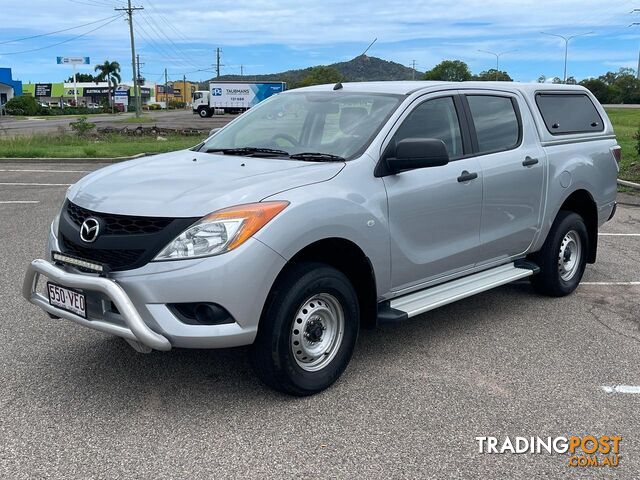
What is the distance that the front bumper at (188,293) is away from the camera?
340 cm

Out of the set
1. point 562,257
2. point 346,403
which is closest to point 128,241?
point 346,403

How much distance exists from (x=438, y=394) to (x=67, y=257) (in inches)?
94.1

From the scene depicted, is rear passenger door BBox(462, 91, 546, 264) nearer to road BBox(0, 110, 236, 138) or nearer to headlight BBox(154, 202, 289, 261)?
headlight BBox(154, 202, 289, 261)

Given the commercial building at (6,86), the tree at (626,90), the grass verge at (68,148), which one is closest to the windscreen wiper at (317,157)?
the grass verge at (68,148)

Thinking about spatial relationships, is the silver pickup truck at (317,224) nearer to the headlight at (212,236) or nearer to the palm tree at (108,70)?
the headlight at (212,236)

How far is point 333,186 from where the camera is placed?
3.98 m

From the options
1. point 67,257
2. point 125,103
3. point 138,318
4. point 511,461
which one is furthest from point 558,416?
point 125,103

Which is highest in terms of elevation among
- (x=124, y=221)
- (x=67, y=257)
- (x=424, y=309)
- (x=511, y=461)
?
(x=124, y=221)

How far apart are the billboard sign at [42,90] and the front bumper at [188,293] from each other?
5574 inches

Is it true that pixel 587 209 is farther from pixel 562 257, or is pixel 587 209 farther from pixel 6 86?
pixel 6 86

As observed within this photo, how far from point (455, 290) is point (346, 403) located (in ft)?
4.51

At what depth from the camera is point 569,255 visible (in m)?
6.24

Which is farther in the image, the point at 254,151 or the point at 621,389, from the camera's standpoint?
the point at 254,151

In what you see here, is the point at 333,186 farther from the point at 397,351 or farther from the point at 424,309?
the point at 397,351
